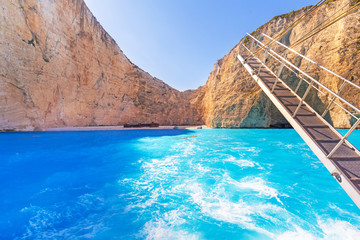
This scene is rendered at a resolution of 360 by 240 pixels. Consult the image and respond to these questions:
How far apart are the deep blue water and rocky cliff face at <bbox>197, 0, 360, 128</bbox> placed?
22208mm

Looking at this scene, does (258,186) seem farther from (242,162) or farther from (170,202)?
(170,202)

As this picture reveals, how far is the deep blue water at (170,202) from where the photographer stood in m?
3.22

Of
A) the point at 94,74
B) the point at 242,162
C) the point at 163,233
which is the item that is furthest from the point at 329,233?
the point at 94,74

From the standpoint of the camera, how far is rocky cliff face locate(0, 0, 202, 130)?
16.5m

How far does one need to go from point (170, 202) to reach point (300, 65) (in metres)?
34.8

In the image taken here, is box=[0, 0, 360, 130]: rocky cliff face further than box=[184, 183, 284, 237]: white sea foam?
Yes

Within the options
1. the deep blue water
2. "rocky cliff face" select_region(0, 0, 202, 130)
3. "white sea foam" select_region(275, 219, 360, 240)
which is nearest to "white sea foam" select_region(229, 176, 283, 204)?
the deep blue water

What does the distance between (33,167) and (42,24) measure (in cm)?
2233

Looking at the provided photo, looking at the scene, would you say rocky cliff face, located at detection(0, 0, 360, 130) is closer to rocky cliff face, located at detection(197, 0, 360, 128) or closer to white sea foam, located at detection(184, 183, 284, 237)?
rocky cliff face, located at detection(197, 0, 360, 128)

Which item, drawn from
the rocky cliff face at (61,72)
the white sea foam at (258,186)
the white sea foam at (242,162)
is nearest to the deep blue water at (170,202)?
the white sea foam at (258,186)

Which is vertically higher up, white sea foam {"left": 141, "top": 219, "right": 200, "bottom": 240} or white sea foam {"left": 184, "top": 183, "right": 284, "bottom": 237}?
white sea foam {"left": 184, "top": 183, "right": 284, "bottom": 237}

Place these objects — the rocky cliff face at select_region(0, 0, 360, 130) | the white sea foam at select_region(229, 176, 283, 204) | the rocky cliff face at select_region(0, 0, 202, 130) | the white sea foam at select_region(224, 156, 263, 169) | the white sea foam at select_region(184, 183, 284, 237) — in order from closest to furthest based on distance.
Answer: the white sea foam at select_region(184, 183, 284, 237) → the white sea foam at select_region(229, 176, 283, 204) → the white sea foam at select_region(224, 156, 263, 169) → the rocky cliff face at select_region(0, 0, 202, 130) → the rocky cliff face at select_region(0, 0, 360, 130)

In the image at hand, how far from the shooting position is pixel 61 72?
21.2m

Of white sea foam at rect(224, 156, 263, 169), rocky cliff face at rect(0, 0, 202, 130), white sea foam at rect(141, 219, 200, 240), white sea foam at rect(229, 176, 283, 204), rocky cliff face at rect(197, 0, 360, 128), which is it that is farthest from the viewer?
rocky cliff face at rect(197, 0, 360, 128)
